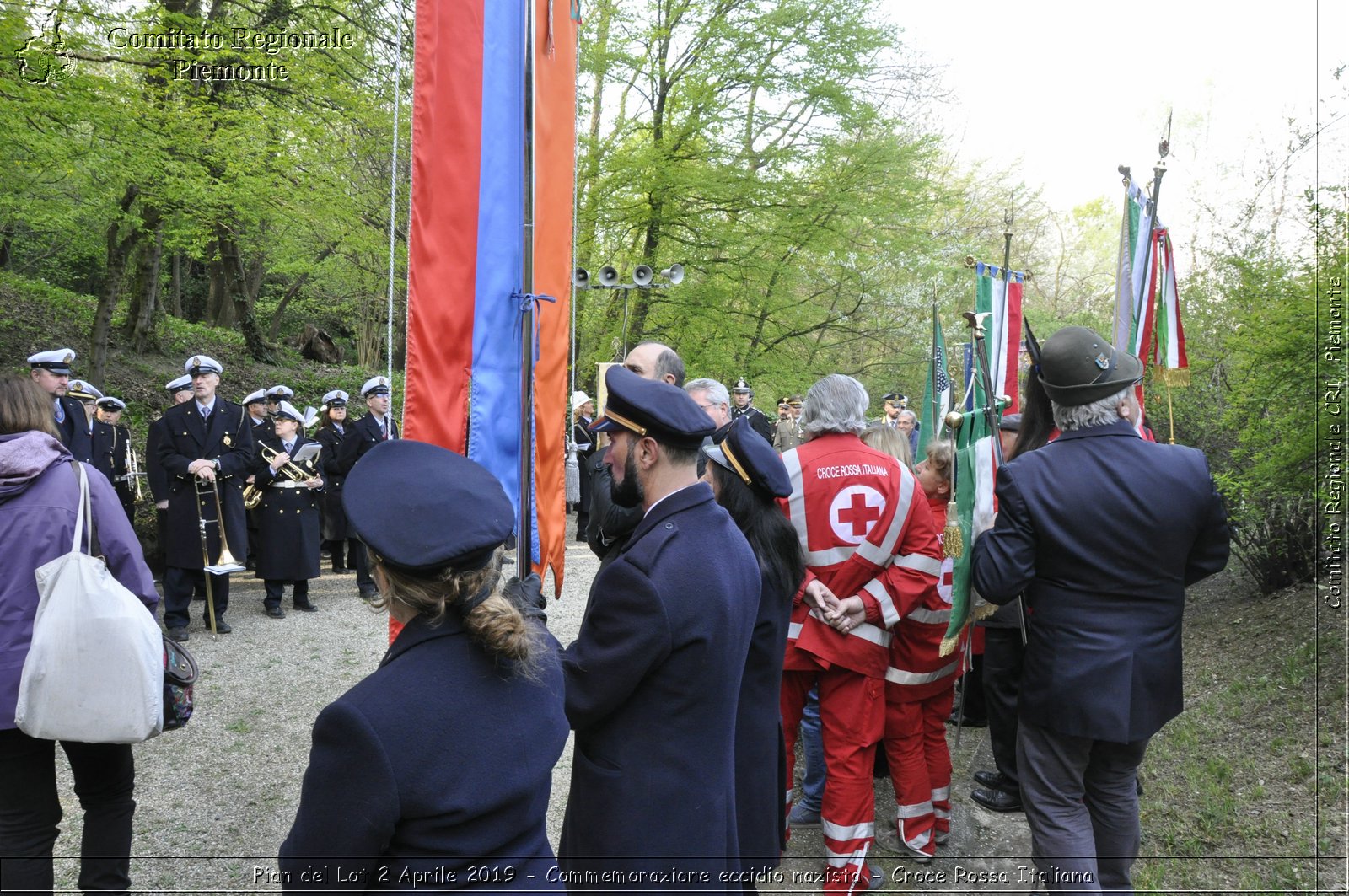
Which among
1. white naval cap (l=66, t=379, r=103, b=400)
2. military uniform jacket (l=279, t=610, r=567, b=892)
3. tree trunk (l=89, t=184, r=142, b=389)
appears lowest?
military uniform jacket (l=279, t=610, r=567, b=892)

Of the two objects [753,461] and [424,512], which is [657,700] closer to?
[424,512]

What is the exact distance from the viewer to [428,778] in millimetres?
1468

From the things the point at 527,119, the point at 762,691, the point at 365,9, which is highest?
the point at 365,9

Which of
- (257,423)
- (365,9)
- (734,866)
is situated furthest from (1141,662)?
(365,9)

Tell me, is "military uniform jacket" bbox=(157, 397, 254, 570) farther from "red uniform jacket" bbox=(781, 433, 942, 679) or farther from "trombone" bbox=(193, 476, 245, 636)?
"red uniform jacket" bbox=(781, 433, 942, 679)

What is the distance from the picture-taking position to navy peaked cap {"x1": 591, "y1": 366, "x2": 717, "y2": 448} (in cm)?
226

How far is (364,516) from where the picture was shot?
1530mm

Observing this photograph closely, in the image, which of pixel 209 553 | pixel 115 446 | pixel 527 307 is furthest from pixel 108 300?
pixel 527 307

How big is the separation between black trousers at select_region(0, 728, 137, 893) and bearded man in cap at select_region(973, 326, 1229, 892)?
10.3 ft

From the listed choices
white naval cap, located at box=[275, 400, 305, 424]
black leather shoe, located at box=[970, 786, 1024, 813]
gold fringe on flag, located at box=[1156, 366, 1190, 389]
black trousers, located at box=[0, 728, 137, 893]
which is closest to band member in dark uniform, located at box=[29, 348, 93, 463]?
white naval cap, located at box=[275, 400, 305, 424]

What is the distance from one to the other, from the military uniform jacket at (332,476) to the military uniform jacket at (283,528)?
98cm

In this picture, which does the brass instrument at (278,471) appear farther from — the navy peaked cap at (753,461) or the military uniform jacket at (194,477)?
the navy peaked cap at (753,461)

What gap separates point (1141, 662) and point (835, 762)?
1.33 meters

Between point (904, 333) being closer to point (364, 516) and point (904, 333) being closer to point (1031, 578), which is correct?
point (1031, 578)
